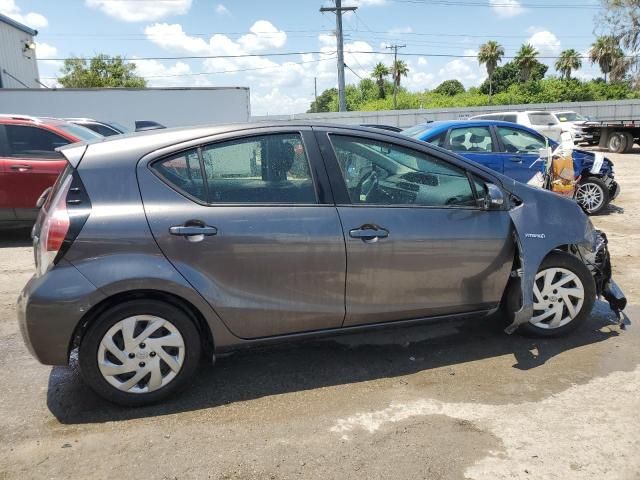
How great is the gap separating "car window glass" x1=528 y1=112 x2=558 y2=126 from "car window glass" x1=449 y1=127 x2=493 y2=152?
1206 cm

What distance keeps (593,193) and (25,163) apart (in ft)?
29.6

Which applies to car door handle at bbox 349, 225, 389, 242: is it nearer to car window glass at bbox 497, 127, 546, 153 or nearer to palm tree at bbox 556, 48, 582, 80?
car window glass at bbox 497, 127, 546, 153

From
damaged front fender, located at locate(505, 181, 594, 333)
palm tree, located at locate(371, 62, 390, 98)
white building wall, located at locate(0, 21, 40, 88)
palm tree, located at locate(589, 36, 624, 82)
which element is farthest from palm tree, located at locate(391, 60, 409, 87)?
damaged front fender, located at locate(505, 181, 594, 333)

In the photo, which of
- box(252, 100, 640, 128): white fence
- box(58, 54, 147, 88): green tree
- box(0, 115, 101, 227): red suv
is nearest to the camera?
box(0, 115, 101, 227): red suv

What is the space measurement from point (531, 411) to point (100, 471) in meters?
2.36

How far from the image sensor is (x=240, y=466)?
269cm

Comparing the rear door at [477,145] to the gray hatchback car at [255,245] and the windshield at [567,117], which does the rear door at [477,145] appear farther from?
the windshield at [567,117]

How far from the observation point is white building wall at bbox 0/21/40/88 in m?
Answer: 26.5

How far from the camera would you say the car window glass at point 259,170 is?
3258 mm

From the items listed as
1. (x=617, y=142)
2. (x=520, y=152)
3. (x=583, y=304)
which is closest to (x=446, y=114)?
(x=617, y=142)

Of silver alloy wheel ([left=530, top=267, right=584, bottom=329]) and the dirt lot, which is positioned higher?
silver alloy wheel ([left=530, top=267, right=584, bottom=329])

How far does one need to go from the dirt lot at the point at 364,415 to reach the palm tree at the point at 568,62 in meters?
69.0

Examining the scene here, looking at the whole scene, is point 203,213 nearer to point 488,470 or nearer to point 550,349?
point 488,470

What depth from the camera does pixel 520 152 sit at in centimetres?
Answer: 869
